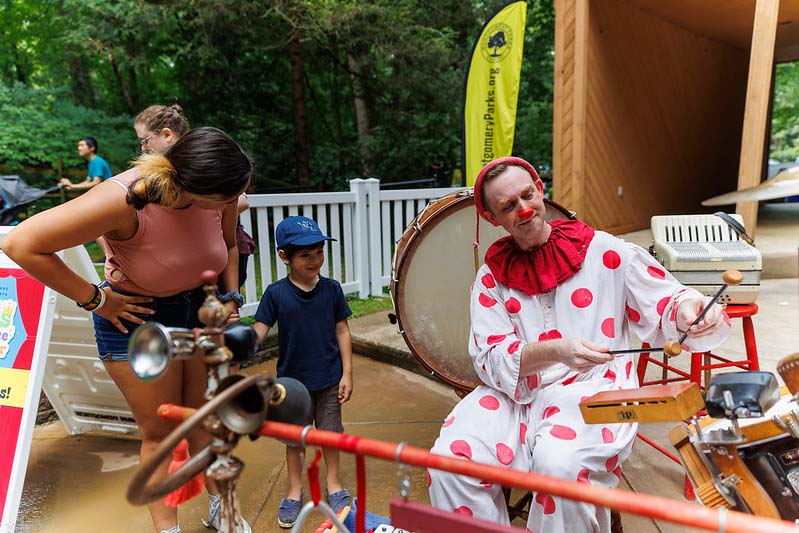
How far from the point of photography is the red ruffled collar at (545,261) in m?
1.75

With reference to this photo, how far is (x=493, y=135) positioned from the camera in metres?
5.60

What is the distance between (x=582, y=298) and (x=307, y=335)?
1141 mm

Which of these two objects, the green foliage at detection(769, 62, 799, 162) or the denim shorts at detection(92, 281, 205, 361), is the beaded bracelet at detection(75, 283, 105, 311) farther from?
the green foliage at detection(769, 62, 799, 162)

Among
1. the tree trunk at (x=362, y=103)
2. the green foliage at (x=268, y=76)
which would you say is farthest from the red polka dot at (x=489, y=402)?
the tree trunk at (x=362, y=103)

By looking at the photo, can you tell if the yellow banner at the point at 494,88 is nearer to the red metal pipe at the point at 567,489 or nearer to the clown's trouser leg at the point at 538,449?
the clown's trouser leg at the point at 538,449

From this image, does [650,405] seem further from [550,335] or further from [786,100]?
[786,100]

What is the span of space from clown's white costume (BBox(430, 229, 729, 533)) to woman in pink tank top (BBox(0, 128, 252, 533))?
92cm

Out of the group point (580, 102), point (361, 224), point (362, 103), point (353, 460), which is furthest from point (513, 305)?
point (362, 103)

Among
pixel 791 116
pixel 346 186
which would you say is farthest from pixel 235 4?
pixel 791 116

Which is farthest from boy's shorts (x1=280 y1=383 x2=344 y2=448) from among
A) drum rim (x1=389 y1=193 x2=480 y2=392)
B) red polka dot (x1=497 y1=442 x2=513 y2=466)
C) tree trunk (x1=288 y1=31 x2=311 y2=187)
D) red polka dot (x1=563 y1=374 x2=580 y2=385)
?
tree trunk (x1=288 y1=31 x2=311 y2=187)

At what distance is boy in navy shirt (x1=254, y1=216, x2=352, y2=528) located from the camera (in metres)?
2.15

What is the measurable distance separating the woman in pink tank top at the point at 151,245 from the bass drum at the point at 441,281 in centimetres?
74

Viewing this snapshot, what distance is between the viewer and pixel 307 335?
217 cm

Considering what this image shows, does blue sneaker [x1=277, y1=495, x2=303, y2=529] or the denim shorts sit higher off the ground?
the denim shorts
